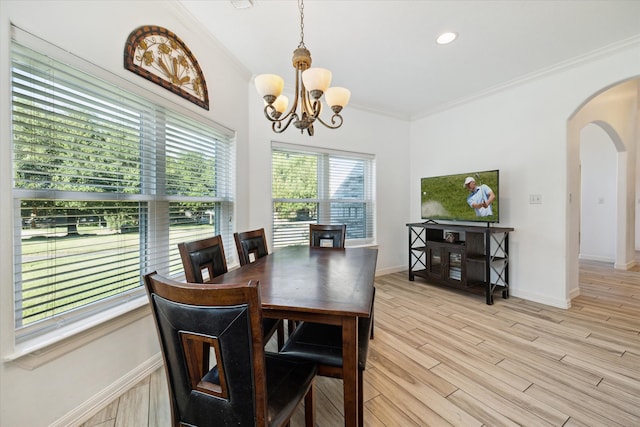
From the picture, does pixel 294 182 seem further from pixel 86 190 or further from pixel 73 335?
pixel 73 335

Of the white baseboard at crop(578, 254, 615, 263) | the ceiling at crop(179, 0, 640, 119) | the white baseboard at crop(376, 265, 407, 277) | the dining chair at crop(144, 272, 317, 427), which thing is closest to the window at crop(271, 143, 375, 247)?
the white baseboard at crop(376, 265, 407, 277)

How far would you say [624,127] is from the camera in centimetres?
414

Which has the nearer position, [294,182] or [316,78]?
[316,78]

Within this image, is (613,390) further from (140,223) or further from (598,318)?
(140,223)

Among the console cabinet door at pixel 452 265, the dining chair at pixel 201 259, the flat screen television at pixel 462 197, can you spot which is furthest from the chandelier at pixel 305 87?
the console cabinet door at pixel 452 265

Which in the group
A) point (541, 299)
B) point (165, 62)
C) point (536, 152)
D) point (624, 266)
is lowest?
point (541, 299)

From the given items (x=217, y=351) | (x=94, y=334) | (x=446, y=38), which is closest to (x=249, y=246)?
(x=94, y=334)

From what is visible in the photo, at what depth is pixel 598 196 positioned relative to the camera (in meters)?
5.04

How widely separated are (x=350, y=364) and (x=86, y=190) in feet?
5.78

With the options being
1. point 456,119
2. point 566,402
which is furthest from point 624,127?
point 566,402

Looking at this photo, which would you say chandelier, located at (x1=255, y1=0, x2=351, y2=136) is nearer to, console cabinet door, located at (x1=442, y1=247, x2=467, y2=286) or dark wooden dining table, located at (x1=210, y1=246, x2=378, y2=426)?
dark wooden dining table, located at (x1=210, y1=246, x2=378, y2=426)

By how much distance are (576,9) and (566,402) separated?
2.87 m

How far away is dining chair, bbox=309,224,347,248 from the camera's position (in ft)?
9.34

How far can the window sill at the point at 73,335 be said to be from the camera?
121cm
